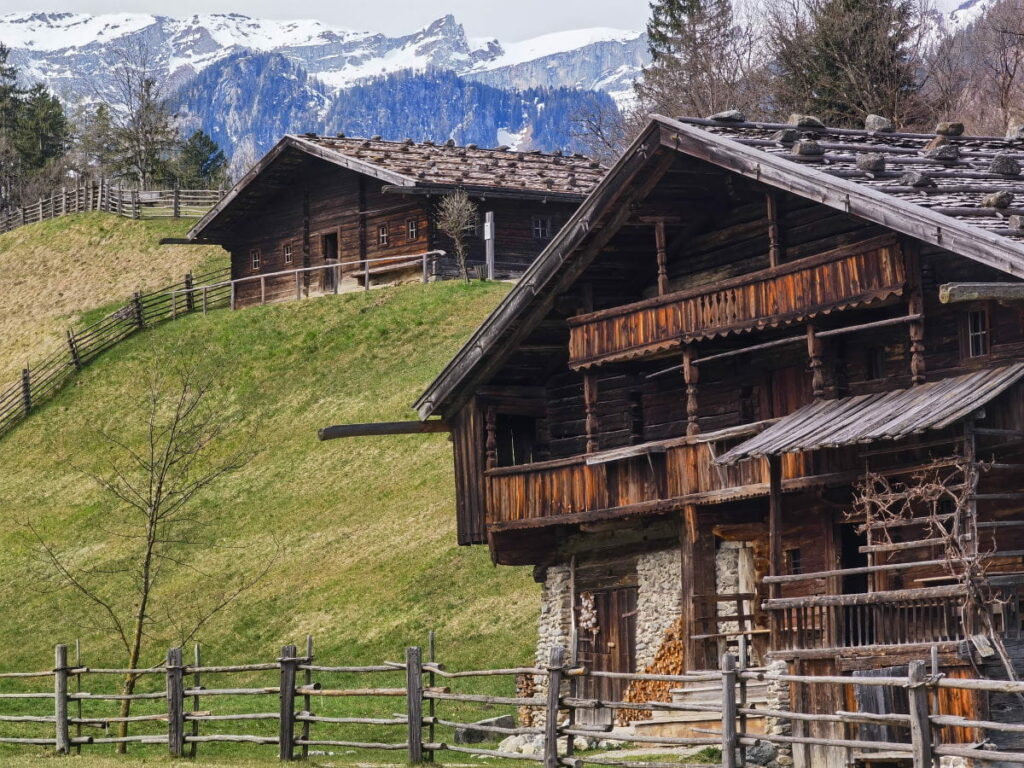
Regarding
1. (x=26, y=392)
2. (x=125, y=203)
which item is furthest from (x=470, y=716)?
(x=125, y=203)

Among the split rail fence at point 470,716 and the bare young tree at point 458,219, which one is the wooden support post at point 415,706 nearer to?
the split rail fence at point 470,716

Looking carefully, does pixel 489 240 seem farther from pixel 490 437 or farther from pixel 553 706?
pixel 553 706

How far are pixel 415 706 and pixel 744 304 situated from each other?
6.98m

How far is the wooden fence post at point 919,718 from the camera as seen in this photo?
16.6m

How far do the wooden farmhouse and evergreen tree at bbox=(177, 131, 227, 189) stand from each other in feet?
117

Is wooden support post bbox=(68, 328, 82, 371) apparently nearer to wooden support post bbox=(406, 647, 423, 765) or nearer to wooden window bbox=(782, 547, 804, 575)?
wooden window bbox=(782, 547, 804, 575)

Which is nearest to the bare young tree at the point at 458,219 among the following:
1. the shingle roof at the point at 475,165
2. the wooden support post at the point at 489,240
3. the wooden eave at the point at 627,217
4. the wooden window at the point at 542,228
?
the wooden support post at the point at 489,240

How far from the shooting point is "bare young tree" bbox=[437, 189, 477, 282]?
49688mm

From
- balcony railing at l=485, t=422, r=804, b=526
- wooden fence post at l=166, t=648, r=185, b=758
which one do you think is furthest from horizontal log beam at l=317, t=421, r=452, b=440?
wooden fence post at l=166, t=648, r=185, b=758

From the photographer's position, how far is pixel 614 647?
2872 centimetres

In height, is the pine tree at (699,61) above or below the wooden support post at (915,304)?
above

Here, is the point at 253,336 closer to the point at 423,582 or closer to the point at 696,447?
the point at 423,582

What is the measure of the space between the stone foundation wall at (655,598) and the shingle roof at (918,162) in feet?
20.5

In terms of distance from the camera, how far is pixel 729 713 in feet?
62.2
